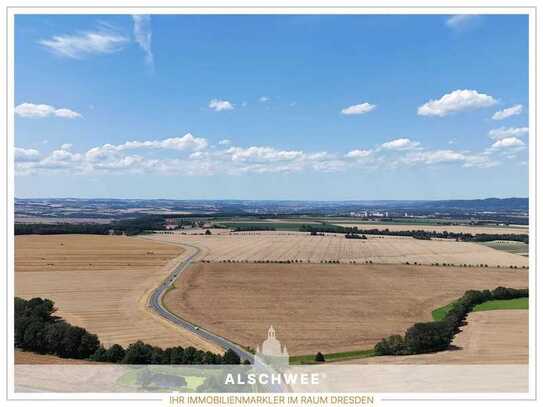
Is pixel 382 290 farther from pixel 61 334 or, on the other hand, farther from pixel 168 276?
pixel 61 334

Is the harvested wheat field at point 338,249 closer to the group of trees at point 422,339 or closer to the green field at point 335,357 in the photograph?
the group of trees at point 422,339

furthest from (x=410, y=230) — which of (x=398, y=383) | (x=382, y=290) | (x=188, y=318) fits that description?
(x=398, y=383)

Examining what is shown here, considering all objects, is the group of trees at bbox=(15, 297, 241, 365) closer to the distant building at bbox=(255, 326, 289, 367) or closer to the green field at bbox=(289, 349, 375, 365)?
the distant building at bbox=(255, 326, 289, 367)

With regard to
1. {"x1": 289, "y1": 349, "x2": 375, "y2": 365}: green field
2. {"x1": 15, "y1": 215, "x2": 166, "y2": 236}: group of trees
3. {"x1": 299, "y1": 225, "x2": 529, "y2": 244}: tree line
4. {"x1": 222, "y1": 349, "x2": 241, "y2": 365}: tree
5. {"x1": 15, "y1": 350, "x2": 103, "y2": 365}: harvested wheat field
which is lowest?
{"x1": 289, "y1": 349, "x2": 375, "y2": 365}: green field

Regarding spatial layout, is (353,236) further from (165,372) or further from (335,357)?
(165,372)

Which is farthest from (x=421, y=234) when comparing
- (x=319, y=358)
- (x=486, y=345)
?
(x=319, y=358)

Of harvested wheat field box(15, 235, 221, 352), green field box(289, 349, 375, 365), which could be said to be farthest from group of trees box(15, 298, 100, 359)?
green field box(289, 349, 375, 365)

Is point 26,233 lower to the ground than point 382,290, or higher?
higher
